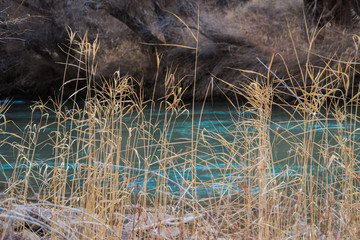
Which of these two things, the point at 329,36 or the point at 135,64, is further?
the point at 135,64

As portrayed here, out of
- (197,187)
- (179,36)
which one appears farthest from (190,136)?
(197,187)

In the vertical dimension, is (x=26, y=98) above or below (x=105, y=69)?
below

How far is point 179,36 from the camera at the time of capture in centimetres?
1450

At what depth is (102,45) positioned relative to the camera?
15.7 metres

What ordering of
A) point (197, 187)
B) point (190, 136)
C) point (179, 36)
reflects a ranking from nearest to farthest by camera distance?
point (197, 187) < point (190, 136) < point (179, 36)

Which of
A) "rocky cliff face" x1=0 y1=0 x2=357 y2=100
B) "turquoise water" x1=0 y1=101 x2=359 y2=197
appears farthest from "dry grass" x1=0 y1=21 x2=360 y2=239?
"rocky cliff face" x1=0 y1=0 x2=357 y2=100

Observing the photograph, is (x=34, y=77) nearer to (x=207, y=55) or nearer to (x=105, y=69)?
(x=105, y=69)

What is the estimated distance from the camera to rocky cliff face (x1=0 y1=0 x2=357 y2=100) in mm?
13398

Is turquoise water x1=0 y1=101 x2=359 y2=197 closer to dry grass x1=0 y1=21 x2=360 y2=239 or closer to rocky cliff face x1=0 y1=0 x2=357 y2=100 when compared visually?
rocky cliff face x1=0 y1=0 x2=357 y2=100

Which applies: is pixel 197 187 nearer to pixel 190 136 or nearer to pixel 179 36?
pixel 190 136

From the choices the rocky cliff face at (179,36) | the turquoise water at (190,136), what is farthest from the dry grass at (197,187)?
the rocky cliff face at (179,36)

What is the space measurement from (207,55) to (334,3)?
11.7ft

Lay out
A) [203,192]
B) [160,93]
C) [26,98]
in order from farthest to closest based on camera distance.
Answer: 1. [26,98]
2. [160,93]
3. [203,192]

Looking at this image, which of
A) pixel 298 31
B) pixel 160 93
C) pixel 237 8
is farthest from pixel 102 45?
pixel 298 31
